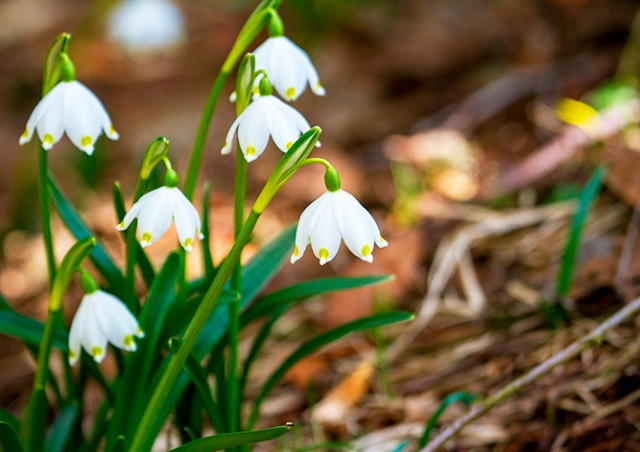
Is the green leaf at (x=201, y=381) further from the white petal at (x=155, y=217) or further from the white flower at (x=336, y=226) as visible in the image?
the white flower at (x=336, y=226)

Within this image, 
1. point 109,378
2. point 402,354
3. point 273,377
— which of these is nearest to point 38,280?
point 109,378

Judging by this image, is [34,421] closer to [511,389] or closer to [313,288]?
[313,288]

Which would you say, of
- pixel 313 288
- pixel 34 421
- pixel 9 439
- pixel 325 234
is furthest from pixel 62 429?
pixel 325 234

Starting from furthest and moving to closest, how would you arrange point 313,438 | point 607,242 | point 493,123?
point 493,123, point 607,242, point 313,438

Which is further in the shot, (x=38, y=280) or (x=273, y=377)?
(x=38, y=280)

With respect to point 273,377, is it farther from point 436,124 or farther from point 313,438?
point 436,124

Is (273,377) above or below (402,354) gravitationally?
below

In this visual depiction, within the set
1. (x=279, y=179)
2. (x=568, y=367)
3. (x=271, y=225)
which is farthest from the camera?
(x=271, y=225)
